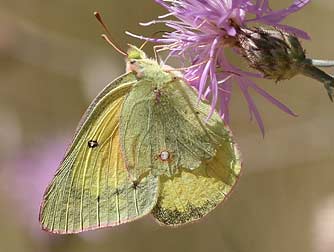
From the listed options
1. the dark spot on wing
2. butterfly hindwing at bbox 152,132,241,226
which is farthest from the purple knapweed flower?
the dark spot on wing

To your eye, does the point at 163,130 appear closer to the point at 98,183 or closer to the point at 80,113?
the point at 98,183

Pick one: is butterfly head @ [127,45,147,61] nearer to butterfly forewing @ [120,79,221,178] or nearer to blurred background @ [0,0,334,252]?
butterfly forewing @ [120,79,221,178]

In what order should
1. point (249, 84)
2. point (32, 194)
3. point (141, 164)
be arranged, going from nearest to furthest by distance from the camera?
1. point (249, 84)
2. point (141, 164)
3. point (32, 194)

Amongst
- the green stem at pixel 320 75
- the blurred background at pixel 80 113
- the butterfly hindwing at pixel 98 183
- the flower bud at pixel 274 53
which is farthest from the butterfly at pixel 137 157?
the blurred background at pixel 80 113

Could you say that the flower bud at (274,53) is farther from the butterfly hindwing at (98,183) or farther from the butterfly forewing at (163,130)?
the butterfly hindwing at (98,183)

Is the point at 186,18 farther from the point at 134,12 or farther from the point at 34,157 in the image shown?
the point at 134,12

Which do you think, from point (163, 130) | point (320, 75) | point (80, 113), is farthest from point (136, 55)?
point (80, 113)

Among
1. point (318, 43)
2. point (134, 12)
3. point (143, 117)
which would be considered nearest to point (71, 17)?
point (134, 12)
